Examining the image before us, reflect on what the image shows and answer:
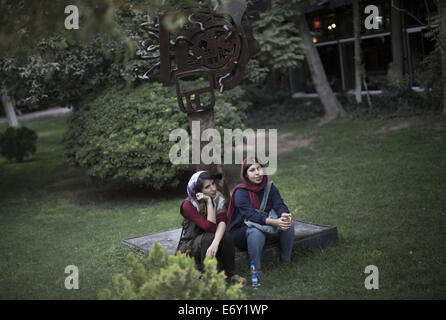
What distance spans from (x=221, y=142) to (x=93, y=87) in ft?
10.2

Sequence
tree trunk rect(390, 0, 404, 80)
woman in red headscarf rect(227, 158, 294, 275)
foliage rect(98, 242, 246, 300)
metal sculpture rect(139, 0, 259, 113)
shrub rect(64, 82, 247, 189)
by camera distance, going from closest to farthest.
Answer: foliage rect(98, 242, 246, 300) → woman in red headscarf rect(227, 158, 294, 275) → metal sculpture rect(139, 0, 259, 113) → shrub rect(64, 82, 247, 189) → tree trunk rect(390, 0, 404, 80)

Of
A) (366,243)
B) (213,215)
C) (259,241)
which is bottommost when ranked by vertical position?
(366,243)

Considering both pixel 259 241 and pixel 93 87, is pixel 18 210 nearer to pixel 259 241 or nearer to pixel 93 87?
pixel 93 87

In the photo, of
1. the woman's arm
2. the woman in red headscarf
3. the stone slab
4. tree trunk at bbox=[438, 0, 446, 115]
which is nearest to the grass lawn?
the stone slab

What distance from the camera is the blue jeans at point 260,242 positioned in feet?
17.4

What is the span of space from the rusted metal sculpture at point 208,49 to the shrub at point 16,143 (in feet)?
34.5

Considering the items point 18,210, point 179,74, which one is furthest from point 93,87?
point 179,74

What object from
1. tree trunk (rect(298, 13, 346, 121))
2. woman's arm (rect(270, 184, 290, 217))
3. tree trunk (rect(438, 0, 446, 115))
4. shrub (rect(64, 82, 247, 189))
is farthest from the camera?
tree trunk (rect(298, 13, 346, 121))

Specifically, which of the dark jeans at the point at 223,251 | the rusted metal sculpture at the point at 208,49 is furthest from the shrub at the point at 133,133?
the dark jeans at the point at 223,251

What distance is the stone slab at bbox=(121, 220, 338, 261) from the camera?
225 inches

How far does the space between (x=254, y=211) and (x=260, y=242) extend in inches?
13.1

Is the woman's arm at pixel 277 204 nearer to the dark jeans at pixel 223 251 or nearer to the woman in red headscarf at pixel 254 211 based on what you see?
the woman in red headscarf at pixel 254 211

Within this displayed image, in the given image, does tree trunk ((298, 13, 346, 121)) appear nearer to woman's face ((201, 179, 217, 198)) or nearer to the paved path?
woman's face ((201, 179, 217, 198))
